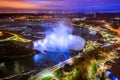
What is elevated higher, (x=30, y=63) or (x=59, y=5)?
(x=59, y=5)

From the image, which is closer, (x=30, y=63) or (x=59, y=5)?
(x=30, y=63)

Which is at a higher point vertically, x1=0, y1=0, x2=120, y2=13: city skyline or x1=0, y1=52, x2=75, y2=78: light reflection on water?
x1=0, y1=0, x2=120, y2=13: city skyline

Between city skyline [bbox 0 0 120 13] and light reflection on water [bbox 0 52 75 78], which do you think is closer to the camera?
light reflection on water [bbox 0 52 75 78]

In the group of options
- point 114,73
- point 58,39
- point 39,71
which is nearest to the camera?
point 39,71

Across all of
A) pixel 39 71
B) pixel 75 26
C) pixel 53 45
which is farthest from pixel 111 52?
pixel 39 71

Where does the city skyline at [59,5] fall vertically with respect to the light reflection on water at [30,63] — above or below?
above

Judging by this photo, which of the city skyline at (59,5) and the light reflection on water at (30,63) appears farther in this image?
the city skyline at (59,5)

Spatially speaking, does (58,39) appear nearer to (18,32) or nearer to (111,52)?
(18,32)

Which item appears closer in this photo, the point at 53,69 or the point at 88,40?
the point at 53,69
